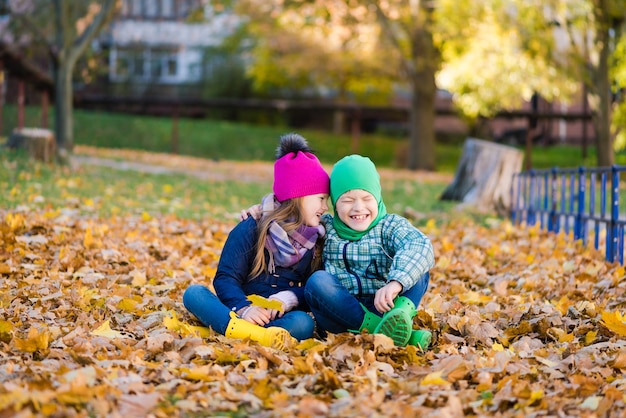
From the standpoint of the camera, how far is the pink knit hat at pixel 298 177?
4.89m

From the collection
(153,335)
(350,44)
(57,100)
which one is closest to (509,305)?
(153,335)

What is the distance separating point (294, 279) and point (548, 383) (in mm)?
1622

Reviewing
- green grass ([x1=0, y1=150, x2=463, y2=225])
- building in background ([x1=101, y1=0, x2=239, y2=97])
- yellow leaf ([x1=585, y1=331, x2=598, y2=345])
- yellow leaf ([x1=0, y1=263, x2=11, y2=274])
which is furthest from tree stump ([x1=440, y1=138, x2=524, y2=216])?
building in background ([x1=101, y1=0, x2=239, y2=97])

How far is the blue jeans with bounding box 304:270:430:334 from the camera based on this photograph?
4.67 m

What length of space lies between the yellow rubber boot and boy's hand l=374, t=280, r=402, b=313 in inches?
17.7

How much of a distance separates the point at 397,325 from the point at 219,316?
973mm

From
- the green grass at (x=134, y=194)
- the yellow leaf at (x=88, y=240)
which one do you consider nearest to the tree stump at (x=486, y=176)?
the green grass at (x=134, y=194)

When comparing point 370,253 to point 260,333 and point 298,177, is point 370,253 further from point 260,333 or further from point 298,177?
point 260,333

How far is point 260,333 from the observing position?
177 inches

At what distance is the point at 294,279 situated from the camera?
5.06 meters

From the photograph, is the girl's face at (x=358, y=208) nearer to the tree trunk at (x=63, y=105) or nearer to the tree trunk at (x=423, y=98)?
the tree trunk at (x=63, y=105)

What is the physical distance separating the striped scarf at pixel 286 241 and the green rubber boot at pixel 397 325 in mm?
716

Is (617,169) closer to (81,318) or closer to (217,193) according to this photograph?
(81,318)

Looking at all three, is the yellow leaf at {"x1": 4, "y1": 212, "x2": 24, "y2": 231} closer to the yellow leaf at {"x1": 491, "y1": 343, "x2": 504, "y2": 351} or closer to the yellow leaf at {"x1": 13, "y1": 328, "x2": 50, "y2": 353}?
the yellow leaf at {"x1": 13, "y1": 328, "x2": 50, "y2": 353}
